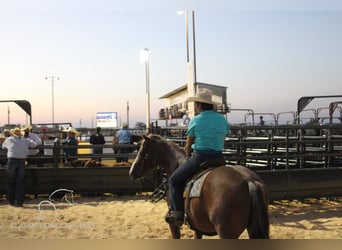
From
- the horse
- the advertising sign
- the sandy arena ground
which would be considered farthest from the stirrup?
the advertising sign

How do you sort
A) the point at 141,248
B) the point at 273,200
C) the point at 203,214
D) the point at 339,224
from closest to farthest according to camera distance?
1. the point at 203,214
2. the point at 141,248
3. the point at 339,224
4. the point at 273,200

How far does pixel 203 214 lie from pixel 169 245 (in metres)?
0.87

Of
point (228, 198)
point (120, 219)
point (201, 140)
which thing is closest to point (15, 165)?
point (120, 219)

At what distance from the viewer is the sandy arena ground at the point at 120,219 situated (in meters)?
5.51

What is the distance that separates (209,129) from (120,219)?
10.3ft

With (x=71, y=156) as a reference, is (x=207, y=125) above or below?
above

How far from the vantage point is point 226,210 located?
329 centimetres

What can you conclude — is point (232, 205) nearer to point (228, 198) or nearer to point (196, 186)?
point (228, 198)

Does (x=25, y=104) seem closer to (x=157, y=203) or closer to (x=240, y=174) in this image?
(x=157, y=203)

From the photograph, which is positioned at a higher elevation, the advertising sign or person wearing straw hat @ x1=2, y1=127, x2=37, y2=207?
the advertising sign

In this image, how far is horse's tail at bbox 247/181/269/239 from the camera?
10.6 feet

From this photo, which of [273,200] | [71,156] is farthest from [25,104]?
[273,200]

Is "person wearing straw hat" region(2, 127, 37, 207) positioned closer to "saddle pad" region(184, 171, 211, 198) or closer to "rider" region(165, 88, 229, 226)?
"rider" region(165, 88, 229, 226)

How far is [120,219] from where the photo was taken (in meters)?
6.38
